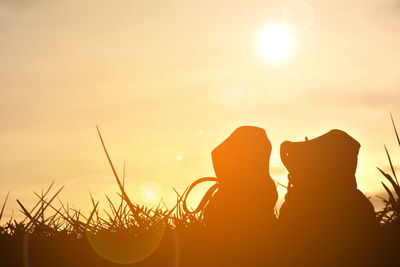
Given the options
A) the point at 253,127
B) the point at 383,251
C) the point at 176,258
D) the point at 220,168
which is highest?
the point at 253,127

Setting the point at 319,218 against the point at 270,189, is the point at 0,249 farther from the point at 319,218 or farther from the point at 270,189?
the point at 319,218

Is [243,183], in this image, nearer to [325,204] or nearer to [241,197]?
[241,197]

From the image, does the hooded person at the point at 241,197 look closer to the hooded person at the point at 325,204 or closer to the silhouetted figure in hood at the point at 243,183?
the silhouetted figure in hood at the point at 243,183

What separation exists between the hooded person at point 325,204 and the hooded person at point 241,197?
0.74 feet

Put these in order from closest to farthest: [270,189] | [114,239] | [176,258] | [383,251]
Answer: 1. [383,251]
2. [176,258]
3. [270,189]
4. [114,239]

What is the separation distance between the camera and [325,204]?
16.8 ft

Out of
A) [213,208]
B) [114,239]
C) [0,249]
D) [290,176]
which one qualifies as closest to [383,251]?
[290,176]

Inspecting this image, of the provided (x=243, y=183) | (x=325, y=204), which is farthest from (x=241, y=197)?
(x=325, y=204)

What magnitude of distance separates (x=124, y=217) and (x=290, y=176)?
188 centimetres

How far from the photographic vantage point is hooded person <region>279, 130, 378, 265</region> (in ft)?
16.3

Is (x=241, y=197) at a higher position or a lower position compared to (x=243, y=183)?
lower

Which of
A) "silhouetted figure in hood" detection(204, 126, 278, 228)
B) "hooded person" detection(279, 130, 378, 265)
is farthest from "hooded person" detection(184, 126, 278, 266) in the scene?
"hooded person" detection(279, 130, 378, 265)

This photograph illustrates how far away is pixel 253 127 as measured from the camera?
5.87 meters

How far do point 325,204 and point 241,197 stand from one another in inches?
31.8
